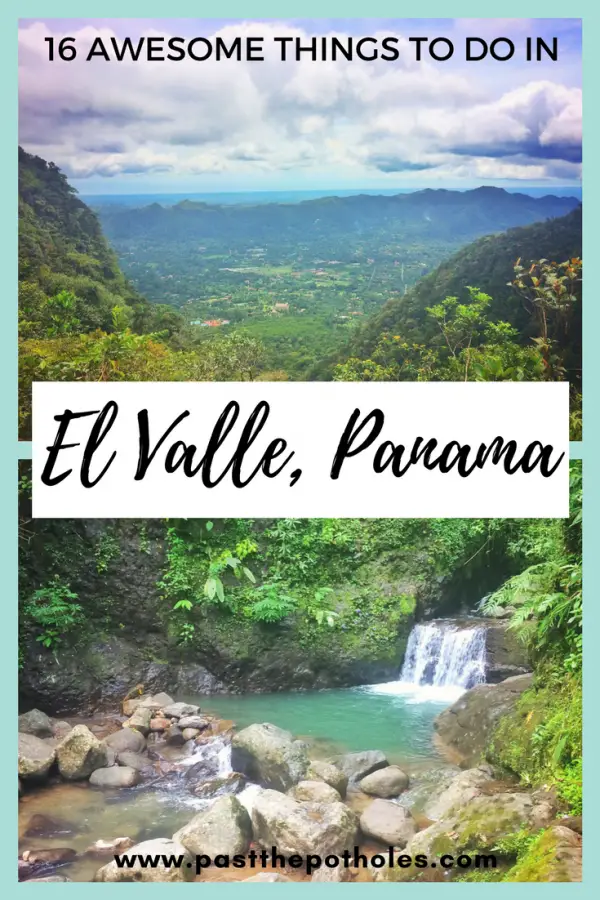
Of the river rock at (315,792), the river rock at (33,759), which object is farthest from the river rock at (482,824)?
the river rock at (33,759)

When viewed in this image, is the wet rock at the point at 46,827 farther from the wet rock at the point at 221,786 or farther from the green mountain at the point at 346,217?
the green mountain at the point at 346,217

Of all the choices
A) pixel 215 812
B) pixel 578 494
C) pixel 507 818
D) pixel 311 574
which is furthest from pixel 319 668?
pixel 578 494

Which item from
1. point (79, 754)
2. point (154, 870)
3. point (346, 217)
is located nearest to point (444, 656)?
point (154, 870)

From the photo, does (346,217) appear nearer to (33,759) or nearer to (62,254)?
(62,254)

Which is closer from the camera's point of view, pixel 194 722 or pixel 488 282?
pixel 488 282

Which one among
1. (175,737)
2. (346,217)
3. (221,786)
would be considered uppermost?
(346,217)

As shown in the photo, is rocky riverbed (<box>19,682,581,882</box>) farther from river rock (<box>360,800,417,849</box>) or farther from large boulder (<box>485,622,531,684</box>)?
large boulder (<box>485,622,531,684</box>)
